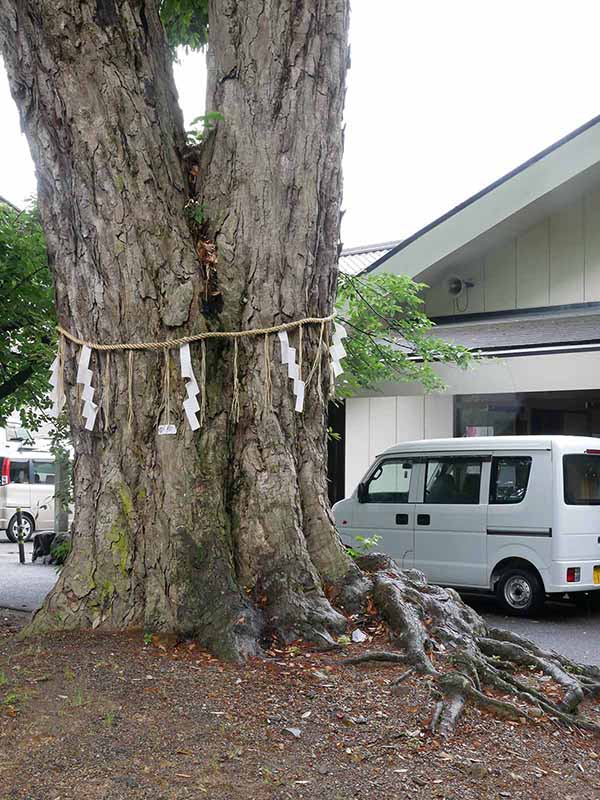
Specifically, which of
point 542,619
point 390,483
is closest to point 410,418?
point 390,483

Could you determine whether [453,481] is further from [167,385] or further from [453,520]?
[167,385]

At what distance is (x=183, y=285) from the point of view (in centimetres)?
570

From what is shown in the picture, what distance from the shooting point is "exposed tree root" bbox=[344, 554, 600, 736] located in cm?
494

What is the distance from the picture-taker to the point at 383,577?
→ 611 centimetres

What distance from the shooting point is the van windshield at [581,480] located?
36.6 feet

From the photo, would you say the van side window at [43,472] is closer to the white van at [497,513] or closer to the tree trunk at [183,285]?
the white van at [497,513]

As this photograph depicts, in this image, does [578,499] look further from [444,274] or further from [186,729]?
[186,729]

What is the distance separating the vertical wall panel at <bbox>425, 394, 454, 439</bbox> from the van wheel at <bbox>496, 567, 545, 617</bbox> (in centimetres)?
421

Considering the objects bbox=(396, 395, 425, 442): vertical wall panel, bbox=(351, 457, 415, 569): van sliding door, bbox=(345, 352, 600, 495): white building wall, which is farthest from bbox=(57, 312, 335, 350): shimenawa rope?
bbox=(396, 395, 425, 442): vertical wall panel

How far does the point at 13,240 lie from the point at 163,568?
6.38m

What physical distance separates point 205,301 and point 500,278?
10.6 metres

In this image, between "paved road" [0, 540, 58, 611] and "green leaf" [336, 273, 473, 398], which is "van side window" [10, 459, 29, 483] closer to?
"paved road" [0, 540, 58, 611]

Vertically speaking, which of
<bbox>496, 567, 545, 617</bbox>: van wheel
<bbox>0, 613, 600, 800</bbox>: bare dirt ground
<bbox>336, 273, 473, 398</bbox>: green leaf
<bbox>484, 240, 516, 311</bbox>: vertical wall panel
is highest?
<bbox>484, 240, 516, 311</bbox>: vertical wall panel

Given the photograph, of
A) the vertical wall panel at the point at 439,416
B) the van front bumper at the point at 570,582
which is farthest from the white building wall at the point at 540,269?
the van front bumper at the point at 570,582
